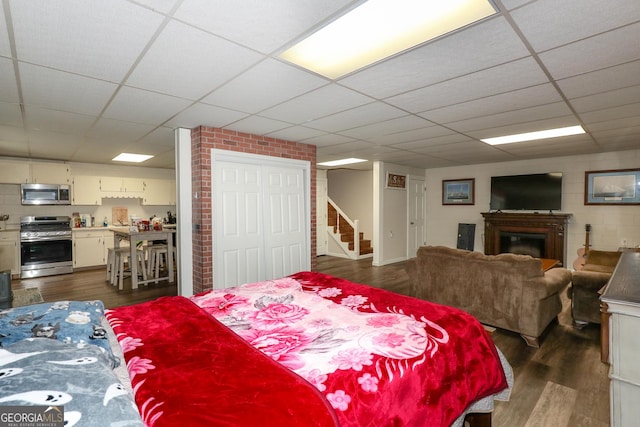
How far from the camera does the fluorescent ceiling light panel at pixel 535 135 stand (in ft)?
13.2

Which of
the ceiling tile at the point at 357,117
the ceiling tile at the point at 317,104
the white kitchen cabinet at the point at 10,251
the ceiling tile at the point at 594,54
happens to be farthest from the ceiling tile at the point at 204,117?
the white kitchen cabinet at the point at 10,251

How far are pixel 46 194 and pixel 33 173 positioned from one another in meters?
0.45

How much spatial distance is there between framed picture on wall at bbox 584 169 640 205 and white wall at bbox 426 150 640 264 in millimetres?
80

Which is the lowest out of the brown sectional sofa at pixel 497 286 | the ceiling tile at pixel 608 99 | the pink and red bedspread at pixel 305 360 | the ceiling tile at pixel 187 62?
the brown sectional sofa at pixel 497 286

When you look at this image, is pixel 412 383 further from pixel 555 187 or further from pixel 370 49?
pixel 555 187

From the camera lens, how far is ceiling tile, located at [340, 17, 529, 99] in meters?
1.81

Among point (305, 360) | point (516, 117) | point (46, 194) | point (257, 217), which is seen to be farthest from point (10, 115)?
point (516, 117)

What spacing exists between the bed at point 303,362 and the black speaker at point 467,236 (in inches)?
235

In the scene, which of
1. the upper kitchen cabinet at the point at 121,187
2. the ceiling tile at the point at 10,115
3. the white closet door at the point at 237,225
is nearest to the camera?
the ceiling tile at the point at 10,115

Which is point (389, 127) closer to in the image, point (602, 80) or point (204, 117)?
point (602, 80)

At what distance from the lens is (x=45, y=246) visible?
5891 millimetres

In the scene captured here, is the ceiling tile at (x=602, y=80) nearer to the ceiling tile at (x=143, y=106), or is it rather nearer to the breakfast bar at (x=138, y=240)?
the ceiling tile at (x=143, y=106)

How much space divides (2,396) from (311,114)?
10.1 ft

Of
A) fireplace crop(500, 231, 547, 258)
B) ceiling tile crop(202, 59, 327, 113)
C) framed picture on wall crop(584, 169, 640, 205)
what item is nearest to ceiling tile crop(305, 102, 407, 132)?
ceiling tile crop(202, 59, 327, 113)
